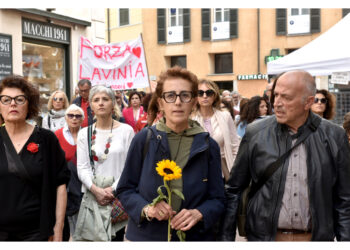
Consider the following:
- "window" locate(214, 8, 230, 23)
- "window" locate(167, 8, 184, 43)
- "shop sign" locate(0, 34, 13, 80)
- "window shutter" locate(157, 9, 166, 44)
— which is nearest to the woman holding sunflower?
"shop sign" locate(0, 34, 13, 80)

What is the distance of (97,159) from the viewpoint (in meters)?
4.53

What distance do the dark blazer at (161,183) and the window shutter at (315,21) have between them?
30.5 metres

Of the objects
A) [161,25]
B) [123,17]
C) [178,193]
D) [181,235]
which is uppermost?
[123,17]

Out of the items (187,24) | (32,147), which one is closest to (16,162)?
(32,147)

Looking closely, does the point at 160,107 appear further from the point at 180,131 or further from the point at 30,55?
the point at 30,55

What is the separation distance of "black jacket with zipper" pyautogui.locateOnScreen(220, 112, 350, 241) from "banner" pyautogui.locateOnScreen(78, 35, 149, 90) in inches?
280

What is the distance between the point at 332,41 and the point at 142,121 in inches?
130

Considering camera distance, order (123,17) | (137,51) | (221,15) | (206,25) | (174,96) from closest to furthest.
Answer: (174,96)
(137,51)
(221,15)
(206,25)
(123,17)

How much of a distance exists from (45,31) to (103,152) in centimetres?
924

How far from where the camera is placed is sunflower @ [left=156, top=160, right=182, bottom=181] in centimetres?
240

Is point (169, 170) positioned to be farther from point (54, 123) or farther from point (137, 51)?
point (137, 51)

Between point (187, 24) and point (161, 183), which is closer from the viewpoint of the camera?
point (161, 183)

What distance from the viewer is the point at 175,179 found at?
106 inches

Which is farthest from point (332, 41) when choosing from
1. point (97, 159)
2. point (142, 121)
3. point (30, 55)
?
point (30, 55)
